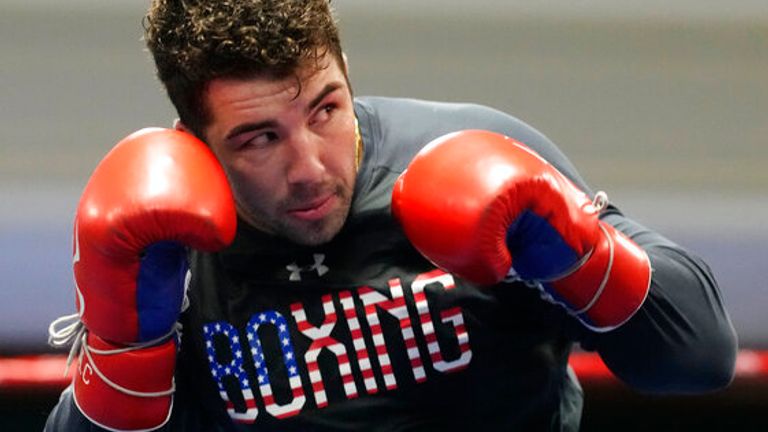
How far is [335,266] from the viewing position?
1.45 m

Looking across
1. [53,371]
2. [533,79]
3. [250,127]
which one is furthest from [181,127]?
[533,79]

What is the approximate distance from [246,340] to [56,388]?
844 millimetres

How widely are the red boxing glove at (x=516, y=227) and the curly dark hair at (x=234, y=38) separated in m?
0.19

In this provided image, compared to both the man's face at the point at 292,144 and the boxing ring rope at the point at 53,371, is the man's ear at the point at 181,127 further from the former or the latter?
the boxing ring rope at the point at 53,371

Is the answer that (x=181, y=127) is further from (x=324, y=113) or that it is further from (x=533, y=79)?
(x=533, y=79)

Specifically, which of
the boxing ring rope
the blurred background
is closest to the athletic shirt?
the boxing ring rope

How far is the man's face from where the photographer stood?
1.32 meters

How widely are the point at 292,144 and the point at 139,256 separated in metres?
0.21

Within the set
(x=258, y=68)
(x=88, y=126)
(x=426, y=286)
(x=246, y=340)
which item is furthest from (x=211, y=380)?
(x=88, y=126)

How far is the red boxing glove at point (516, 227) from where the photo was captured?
46.8 inches

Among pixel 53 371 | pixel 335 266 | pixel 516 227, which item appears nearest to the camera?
pixel 516 227

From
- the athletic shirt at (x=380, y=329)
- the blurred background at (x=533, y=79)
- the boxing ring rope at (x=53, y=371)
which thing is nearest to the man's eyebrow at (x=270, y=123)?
the athletic shirt at (x=380, y=329)

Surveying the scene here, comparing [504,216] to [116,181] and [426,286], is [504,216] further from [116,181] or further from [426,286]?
[116,181]

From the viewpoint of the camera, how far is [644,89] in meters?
4.11
